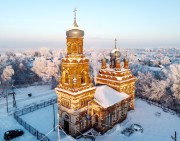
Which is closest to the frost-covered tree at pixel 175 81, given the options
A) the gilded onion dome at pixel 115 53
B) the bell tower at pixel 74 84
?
the gilded onion dome at pixel 115 53

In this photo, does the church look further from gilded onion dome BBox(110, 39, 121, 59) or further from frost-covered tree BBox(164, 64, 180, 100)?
frost-covered tree BBox(164, 64, 180, 100)

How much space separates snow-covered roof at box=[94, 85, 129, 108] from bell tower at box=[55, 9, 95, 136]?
6.20 feet

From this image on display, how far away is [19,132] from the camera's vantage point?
928 inches

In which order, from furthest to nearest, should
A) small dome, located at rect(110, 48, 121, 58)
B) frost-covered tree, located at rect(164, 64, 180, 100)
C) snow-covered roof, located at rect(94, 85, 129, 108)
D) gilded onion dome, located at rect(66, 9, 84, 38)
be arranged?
frost-covered tree, located at rect(164, 64, 180, 100), small dome, located at rect(110, 48, 121, 58), snow-covered roof, located at rect(94, 85, 129, 108), gilded onion dome, located at rect(66, 9, 84, 38)

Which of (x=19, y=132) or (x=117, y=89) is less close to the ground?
(x=117, y=89)

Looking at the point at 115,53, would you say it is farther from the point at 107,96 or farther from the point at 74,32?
the point at 74,32

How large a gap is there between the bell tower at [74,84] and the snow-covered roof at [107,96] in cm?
189

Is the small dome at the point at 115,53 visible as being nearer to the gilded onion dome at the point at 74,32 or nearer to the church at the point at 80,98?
the church at the point at 80,98

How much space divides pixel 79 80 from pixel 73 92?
1.51m

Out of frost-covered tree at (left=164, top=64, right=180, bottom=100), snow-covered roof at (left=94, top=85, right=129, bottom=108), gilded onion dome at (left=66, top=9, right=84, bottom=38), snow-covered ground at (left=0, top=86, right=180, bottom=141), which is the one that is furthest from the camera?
frost-covered tree at (left=164, top=64, right=180, bottom=100)

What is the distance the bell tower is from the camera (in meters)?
21.2

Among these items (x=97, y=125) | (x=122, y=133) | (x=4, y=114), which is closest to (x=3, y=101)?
(x=4, y=114)

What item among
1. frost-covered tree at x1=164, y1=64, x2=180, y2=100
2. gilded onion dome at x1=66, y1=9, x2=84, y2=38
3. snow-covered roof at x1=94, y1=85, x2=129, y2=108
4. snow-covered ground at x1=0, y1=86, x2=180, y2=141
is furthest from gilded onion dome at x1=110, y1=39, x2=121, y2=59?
frost-covered tree at x1=164, y1=64, x2=180, y2=100

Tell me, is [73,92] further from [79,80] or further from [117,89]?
[117,89]
